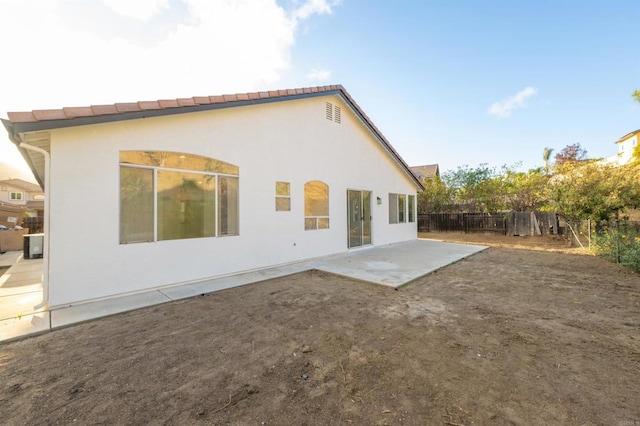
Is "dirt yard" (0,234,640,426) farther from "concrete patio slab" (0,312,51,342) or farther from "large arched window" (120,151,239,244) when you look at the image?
"large arched window" (120,151,239,244)

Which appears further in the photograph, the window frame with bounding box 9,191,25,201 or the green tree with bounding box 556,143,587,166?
the window frame with bounding box 9,191,25,201

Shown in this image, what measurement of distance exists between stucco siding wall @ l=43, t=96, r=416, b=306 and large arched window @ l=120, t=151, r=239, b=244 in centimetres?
16

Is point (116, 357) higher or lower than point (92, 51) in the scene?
lower

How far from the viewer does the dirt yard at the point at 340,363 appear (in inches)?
78.7

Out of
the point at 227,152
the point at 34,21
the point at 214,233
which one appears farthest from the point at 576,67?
the point at 34,21

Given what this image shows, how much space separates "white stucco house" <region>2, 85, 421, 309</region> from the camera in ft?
13.9

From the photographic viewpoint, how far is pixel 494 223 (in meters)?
15.3

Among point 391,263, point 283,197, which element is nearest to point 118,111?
point 283,197

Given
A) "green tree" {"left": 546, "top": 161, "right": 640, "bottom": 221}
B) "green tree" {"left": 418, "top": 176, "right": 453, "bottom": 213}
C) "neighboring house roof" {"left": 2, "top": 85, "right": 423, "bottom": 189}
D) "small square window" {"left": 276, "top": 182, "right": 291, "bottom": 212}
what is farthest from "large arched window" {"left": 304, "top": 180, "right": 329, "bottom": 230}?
"green tree" {"left": 418, "top": 176, "right": 453, "bottom": 213}

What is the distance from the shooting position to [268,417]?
1.94 metres

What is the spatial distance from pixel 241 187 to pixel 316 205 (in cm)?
288

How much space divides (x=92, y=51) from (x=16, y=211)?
13.7 metres

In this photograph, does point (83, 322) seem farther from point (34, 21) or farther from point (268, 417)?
point (34, 21)

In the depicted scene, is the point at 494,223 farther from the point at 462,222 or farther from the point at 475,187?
the point at 475,187
